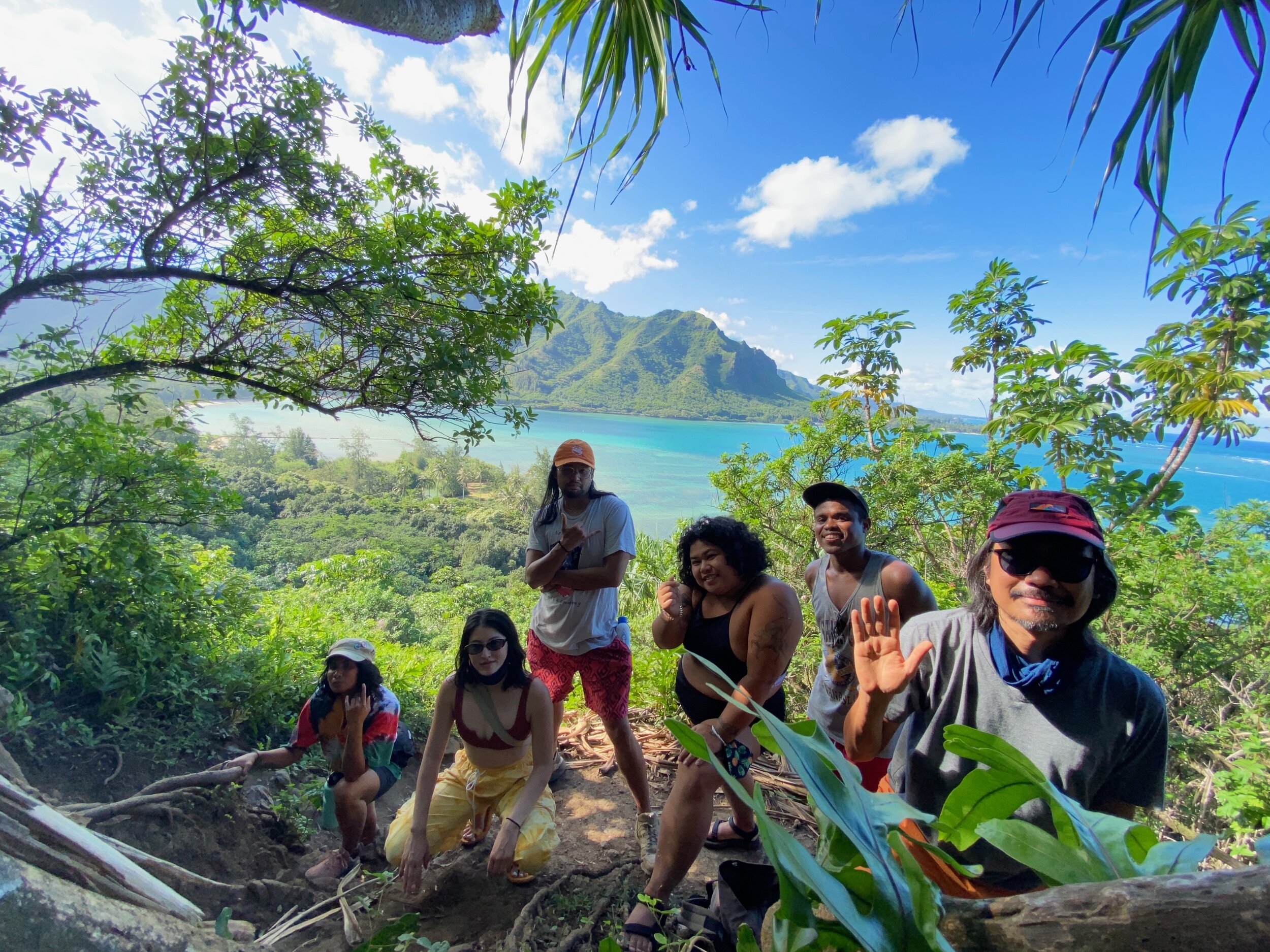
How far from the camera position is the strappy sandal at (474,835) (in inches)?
108

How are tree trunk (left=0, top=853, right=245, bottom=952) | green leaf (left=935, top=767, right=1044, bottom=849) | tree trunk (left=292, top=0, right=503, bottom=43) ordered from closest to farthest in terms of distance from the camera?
green leaf (left=935, top=767, right=1044, bottom=849), tree trunk (left=0, top=853, right=245, bottom=952), tree trunk (left=292, top=0, right=503, bottom=43)

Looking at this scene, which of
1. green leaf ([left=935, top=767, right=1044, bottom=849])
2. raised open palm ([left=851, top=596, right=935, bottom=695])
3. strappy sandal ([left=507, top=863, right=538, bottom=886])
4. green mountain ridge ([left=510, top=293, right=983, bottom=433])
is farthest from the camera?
green mountain ridge ([left=510, top=293, right=983, bottom=433])

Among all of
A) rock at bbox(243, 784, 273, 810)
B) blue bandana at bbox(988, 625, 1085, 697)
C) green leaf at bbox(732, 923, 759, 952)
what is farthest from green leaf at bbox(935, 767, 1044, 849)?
rock at bbox(243, 784, 273, 810)

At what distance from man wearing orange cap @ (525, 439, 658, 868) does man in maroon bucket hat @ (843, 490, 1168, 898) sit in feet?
4.85

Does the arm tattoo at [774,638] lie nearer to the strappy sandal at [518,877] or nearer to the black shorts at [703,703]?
the black shorts at [703,703]

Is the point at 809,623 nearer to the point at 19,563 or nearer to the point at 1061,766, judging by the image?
the point at 1061,766

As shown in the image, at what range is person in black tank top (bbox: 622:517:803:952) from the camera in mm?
2068

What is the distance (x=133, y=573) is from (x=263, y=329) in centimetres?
177

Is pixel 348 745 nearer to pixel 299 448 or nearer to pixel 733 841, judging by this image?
pixel 733 841

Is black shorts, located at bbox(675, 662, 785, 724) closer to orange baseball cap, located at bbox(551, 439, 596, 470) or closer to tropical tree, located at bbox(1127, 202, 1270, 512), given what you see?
orange baseball cap, located at bbox(551, 439, 596, 470)

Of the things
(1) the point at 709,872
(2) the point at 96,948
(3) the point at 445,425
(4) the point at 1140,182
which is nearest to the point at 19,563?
(3) the point at 445,425

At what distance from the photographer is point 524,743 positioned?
108 inches

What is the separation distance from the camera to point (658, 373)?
7250 centimetres

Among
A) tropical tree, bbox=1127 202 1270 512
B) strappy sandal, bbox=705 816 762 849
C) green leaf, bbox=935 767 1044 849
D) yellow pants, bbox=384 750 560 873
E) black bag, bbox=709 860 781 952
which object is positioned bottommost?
strappy sandal, bbox=705 816 762 849
